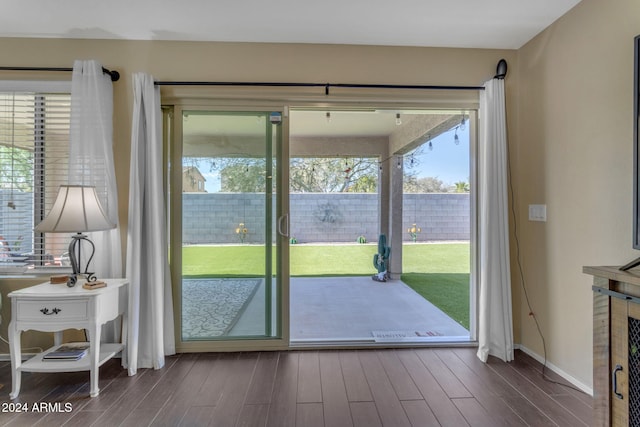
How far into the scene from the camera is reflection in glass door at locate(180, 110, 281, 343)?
2600 millimetres

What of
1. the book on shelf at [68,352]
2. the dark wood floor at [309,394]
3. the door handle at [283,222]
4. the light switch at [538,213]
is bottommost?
the dark wood floor at [309,394]

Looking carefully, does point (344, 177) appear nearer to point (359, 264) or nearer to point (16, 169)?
point (359, 264)

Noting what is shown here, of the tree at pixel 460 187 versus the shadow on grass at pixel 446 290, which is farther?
the tree at pixel 460 187

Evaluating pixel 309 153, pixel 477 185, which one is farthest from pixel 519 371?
pixel 309 153

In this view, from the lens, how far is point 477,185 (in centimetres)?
264

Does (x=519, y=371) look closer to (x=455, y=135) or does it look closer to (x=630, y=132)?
(x=630, y=132)

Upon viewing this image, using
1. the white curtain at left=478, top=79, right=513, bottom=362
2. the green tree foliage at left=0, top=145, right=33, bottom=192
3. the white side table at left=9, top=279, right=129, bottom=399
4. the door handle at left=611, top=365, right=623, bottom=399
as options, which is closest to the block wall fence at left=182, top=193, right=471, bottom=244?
the white curtain at left=478, top=79, right=513, bottom=362

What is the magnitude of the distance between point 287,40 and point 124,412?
2779 mm

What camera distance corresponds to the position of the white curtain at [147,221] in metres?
2.30

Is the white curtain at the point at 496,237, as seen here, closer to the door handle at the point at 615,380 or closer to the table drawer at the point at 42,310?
the door handle at the point at 615,380

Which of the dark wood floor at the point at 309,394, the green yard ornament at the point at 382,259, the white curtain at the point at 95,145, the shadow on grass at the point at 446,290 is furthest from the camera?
the green yard ornament at the point at 382,259

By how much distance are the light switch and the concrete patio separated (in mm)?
1168

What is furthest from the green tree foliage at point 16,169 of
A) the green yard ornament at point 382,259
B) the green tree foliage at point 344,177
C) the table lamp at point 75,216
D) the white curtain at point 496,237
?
the green yard ornament at point 382,259

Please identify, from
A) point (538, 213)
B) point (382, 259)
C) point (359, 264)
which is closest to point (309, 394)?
point (538, 213)
